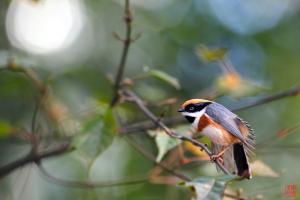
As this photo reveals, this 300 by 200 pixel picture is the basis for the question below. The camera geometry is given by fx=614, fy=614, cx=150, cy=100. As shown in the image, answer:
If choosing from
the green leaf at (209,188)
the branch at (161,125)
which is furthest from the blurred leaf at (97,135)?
the green leaf at (209,188)

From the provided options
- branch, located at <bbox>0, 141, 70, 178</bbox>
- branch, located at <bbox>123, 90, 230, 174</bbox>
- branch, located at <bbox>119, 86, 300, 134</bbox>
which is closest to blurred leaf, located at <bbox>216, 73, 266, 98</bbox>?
branch, located at <bbox>119, 86, 300, 134</bbox>

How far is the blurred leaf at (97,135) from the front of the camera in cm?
138

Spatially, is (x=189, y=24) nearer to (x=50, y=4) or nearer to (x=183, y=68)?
(x=183, y=68)

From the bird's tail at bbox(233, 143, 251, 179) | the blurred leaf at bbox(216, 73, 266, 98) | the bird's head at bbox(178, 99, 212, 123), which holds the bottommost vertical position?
the blurred leaf at bbox(216, 73, 266, 98)

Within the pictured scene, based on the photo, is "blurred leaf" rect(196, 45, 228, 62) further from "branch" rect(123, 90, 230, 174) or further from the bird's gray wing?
the bird's gray wing

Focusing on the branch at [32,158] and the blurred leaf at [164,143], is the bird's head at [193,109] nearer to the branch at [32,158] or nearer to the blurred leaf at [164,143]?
the blurred leaf at [164,143]

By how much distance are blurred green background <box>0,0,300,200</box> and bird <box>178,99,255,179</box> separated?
113cm

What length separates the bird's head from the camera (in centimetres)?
85

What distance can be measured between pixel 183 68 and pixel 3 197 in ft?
4.40

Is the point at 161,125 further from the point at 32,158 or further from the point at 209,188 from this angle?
the point at 32,158

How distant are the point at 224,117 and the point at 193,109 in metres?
0.05

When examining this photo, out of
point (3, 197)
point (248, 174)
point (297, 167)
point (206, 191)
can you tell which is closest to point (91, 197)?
point (3, 197)

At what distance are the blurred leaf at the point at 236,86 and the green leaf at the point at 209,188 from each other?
53 cm

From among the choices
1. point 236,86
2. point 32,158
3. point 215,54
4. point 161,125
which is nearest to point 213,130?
point 161,125
